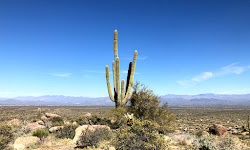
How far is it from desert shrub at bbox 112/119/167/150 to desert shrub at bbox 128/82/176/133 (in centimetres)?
752

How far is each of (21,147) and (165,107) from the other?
37.2 feet

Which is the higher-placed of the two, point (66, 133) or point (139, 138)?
point (139, 138)

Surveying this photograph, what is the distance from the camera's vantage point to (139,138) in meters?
5.80

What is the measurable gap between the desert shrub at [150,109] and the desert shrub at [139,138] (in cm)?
752

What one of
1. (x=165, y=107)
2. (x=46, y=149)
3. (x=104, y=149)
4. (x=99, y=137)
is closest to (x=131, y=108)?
(x=165, y=107)

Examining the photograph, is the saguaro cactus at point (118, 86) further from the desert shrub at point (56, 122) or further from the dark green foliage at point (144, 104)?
the desert shrub at point (56, 122)

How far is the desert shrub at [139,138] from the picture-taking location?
5.60 metres

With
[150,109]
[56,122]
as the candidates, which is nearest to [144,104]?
[150,109]

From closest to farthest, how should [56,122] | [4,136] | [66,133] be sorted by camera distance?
1. [4,136]
2. [66,133]
3. [56,122]

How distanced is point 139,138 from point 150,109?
8492mm

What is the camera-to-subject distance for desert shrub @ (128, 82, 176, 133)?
547 inches

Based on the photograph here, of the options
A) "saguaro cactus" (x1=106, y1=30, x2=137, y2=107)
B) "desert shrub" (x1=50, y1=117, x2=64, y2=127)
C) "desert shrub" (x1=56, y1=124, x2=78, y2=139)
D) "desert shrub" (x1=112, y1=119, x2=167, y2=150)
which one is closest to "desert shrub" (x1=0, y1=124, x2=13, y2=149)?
"desert shrub" (x1=56, y1=124, x2=78, y2=139)

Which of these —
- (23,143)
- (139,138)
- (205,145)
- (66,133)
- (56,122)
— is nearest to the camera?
(139,138)

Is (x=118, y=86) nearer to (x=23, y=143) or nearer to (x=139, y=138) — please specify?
(x=23, y=143)
